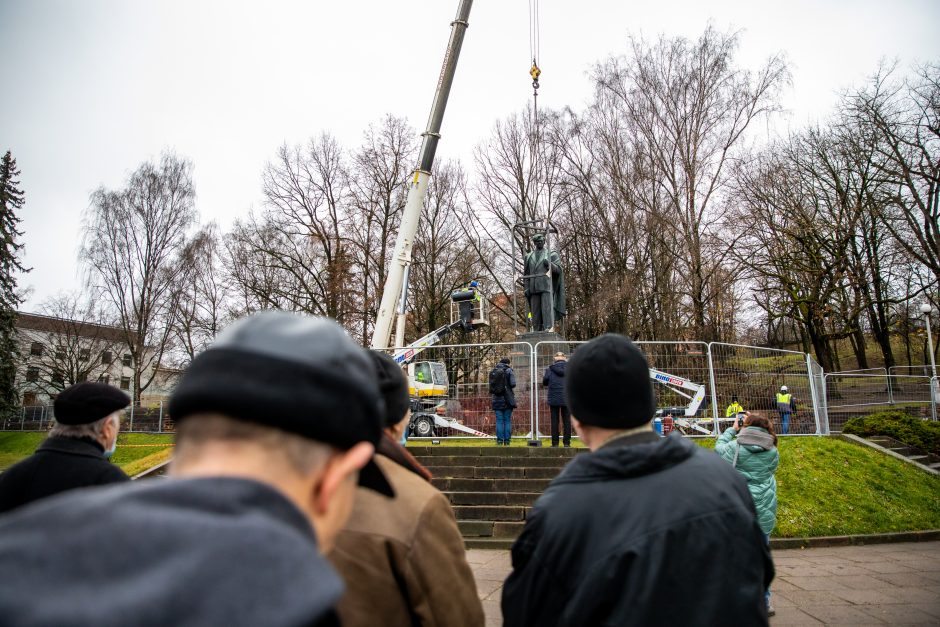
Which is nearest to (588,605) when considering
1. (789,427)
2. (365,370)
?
(365,370)

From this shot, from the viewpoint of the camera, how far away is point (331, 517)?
0.89 meters

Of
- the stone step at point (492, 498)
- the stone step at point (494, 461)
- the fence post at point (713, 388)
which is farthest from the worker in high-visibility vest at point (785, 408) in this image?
the stone step at point (492, 498)

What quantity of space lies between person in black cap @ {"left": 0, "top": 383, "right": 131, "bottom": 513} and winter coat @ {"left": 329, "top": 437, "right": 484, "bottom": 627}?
1.66 meters

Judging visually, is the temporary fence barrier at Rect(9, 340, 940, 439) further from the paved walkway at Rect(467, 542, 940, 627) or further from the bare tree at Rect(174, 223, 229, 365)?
the bare tree at Rect(174, 223, 229, 365)

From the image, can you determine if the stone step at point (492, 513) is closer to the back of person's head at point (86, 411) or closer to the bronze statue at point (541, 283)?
the back of person's head at point (86, 411)

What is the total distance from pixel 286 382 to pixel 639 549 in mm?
1250

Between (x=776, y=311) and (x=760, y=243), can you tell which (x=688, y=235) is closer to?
(x=760, y=243)

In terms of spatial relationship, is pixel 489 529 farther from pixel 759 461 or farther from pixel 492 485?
pixel 759 461

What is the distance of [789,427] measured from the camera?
11.9 m

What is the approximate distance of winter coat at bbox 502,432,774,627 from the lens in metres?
1.65

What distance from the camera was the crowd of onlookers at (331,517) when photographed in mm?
637

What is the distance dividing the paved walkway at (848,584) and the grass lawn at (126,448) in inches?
528

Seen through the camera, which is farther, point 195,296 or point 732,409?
point 195,296

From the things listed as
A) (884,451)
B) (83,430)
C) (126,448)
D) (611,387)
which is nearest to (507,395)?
(884,451)
